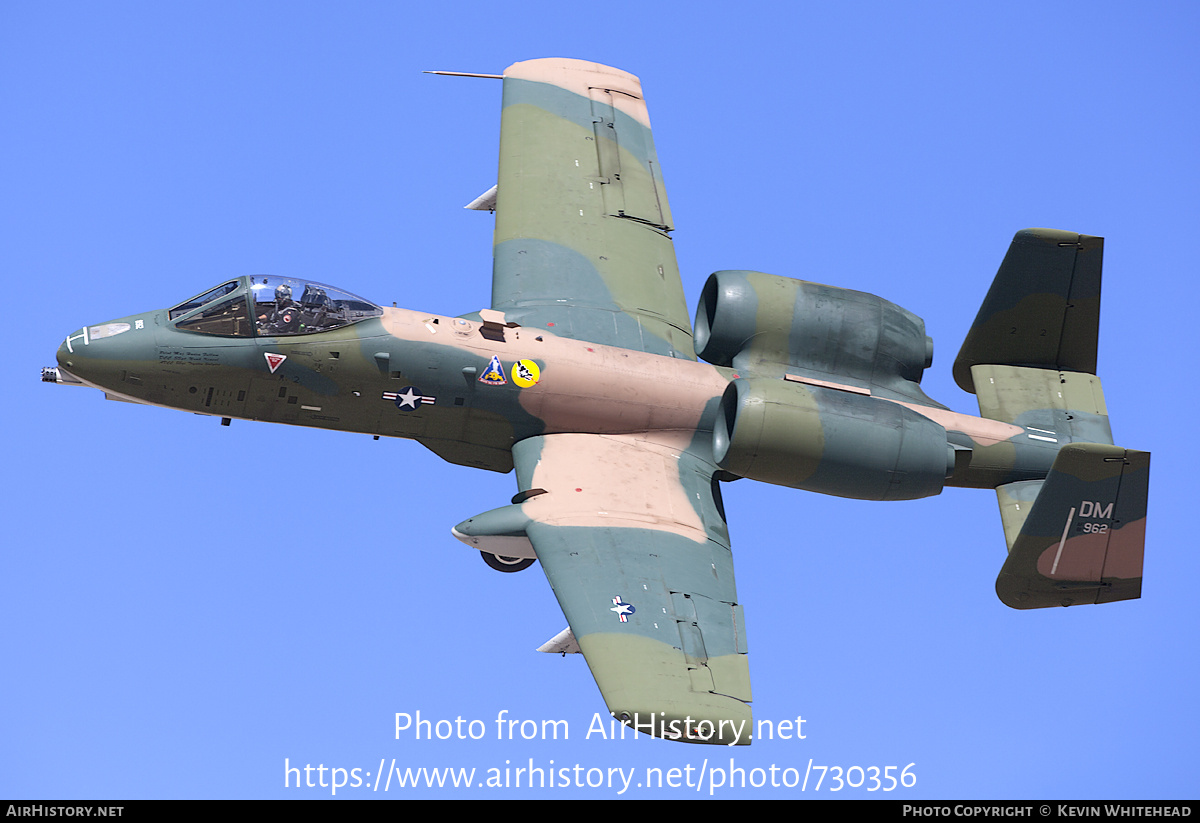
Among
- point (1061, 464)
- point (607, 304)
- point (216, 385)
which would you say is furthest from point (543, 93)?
point (1061, 464)

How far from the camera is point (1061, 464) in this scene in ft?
71.1

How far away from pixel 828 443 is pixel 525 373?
4.22 meters

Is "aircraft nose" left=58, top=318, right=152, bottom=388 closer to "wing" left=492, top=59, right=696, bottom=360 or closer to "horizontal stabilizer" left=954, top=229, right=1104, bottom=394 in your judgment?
"wing" left=492, top=59, right=696, bottom=360

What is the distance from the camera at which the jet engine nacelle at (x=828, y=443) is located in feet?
73.9

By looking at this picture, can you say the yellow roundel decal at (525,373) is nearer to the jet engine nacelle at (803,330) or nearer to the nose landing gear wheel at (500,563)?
the nose landing gear wheel at (500,563)

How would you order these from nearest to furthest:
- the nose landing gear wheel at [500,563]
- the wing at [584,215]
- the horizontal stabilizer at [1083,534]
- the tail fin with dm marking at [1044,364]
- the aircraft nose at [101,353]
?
1. the horizontal stabilizer at [1083,534]
2. the aircraft nose at [101,353]
3. the tail fin with dm marking at [1044,364]
4. the nose landing gear wheel at [500,563]
5. the wing at [584,215]

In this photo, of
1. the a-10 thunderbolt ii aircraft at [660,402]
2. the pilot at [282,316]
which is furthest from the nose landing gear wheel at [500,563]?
the pilot at [282,316]

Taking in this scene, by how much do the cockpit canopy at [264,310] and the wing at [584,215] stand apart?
285cm

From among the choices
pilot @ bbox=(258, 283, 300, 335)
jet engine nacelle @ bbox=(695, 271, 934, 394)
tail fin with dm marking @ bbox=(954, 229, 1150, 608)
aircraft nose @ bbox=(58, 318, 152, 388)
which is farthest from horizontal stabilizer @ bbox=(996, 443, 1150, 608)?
aircraft nose @ bbox=(58, 318, 152, 388)

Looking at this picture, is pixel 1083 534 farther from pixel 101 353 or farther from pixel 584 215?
pixel 101 353

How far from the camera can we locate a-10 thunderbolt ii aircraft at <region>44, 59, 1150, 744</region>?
21.5 metres

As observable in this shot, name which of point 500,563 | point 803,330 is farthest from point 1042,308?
point 500,563

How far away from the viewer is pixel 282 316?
887 inches

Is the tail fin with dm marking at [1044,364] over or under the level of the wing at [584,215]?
under
